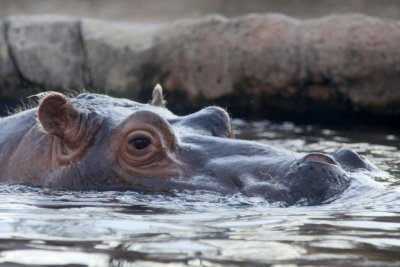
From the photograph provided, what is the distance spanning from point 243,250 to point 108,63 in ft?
30.9

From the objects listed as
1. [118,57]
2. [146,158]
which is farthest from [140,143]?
[118,57]

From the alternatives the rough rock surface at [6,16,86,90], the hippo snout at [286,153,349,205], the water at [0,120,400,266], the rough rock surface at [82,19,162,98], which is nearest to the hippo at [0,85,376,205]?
the hippo snout at [286,153,349,205]

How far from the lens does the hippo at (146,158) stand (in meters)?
5.39

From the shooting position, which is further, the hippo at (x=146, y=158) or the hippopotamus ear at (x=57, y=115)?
the hippopotamus ear at (x=57, y=115)

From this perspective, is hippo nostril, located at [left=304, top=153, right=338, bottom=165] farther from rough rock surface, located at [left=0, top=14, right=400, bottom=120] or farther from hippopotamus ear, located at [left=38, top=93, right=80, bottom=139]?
rough rock surface, located at [left=0, top=14, right=400, bottom=120]

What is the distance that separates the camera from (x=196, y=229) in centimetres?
466

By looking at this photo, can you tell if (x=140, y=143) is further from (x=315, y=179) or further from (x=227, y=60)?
(x=227, y=60)

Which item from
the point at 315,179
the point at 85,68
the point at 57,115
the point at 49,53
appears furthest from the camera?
the point at 49,53

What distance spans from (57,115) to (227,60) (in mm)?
6967

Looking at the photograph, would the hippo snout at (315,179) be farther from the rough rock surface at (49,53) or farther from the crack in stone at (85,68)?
the rough rock surface at (49,53)

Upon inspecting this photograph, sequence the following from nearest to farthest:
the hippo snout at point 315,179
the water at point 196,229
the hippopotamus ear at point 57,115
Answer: the water at point 196,229, the hippo snout at point 315,179, the hippopotamus ear at point 57,115

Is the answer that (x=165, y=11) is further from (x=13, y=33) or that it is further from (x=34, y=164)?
(x=34, y=164)

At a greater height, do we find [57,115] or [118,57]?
[118,57]

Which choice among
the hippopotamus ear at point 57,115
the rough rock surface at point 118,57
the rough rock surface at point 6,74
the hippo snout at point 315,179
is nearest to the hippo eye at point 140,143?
the hippopotamus ear at point 57,115
